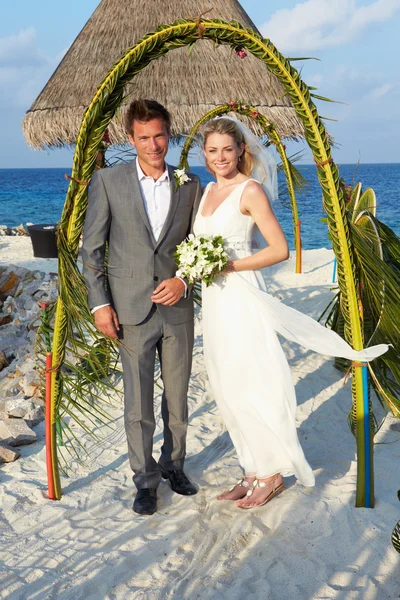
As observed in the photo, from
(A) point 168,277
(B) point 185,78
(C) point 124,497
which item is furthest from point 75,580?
(B) point 185,78

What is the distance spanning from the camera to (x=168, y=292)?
332 cm

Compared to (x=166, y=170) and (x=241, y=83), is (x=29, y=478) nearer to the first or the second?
(x=166, y=170)

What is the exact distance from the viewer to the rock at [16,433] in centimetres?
452

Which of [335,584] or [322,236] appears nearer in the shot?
[335,584]

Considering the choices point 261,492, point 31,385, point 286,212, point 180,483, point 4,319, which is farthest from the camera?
point 286,212

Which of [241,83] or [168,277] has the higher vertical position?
[241,83]

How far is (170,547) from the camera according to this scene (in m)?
3.16

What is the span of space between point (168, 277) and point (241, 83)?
6.42 meters

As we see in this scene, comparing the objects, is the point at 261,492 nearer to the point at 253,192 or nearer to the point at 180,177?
the point at 253,192

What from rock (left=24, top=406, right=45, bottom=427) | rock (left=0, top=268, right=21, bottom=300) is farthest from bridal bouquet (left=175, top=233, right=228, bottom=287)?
rock (left=0, top=268, right=21, bottom=300)

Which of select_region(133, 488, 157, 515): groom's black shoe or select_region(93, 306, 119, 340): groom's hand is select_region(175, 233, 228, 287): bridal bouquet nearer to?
select_region(93, 306, 119, 340): groom's hand

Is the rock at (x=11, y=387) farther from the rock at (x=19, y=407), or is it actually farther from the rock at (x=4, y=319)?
the rock at (x=4, y=319)

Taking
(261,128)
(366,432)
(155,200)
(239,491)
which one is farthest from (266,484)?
(261,128)

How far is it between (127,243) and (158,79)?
6.11 metres
